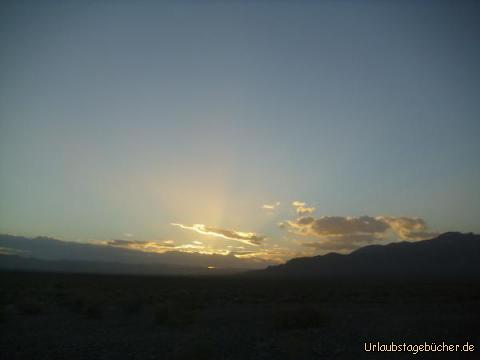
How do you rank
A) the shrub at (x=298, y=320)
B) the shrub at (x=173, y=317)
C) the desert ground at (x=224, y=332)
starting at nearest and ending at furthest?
the desert ground at (x=224, y=332), the shrub at (x=298, y=320), the shrub at (x=173, y=317)

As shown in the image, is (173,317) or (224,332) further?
(173,317)

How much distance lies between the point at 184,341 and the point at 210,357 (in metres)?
3.38

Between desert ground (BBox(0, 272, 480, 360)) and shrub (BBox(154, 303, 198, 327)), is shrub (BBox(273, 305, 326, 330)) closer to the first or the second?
desert ground (BBox(0, 272, 480, 360))

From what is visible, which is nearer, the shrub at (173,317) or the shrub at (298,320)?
the shrub at (298,320)

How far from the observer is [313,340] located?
1673 cm

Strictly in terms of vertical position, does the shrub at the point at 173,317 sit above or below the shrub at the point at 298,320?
below

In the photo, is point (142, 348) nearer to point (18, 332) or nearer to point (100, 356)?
point (100, 356)

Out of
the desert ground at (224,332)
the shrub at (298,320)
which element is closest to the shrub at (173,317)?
the desert ground at (224,332)

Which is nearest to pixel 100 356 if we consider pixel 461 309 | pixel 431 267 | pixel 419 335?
pixel 419 335

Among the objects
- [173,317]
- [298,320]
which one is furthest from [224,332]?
[173,317]

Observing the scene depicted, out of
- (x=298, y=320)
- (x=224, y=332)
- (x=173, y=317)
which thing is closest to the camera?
(x=224, y=332)

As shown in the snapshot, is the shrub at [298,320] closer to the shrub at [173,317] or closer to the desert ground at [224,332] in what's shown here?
the desert ground at [224,332]

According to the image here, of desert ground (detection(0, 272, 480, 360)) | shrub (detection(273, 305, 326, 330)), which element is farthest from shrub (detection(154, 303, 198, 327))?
shrub (detection(273, 305, 326, 330))

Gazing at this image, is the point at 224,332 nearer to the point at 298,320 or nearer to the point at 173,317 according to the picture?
the point at 298,320
